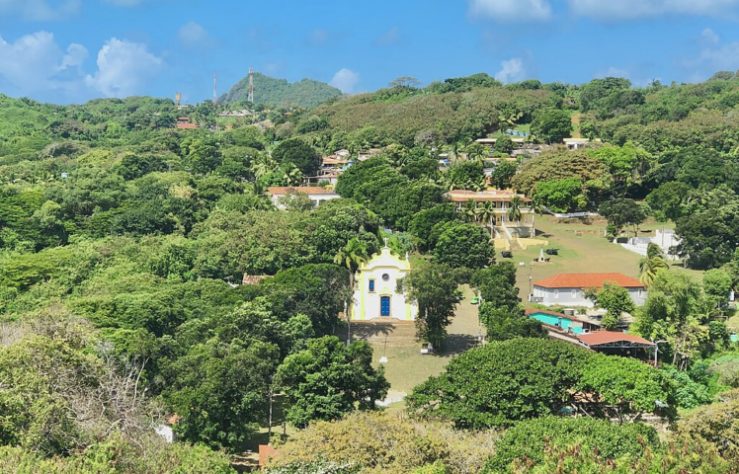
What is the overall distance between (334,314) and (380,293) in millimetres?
3690

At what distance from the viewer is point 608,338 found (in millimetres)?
31594

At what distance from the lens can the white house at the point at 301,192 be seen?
5747 centimetres

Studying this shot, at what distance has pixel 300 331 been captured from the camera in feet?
96.7

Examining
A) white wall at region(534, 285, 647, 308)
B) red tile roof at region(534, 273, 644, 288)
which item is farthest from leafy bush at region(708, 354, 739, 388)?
white wall at region(534, 285, 647, 308)

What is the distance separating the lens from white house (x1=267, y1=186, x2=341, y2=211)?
5747 centimetres

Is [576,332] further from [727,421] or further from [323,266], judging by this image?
[727,421]

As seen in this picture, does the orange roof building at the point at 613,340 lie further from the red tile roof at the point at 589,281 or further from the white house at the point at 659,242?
the white house at the point at 659,242

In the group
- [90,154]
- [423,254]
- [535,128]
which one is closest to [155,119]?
[90,154]

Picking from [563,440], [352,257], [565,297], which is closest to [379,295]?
[352,257]

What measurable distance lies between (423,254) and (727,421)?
29057mm

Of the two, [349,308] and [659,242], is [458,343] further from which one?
[659,242]

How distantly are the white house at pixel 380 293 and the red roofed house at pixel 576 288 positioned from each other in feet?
23.9

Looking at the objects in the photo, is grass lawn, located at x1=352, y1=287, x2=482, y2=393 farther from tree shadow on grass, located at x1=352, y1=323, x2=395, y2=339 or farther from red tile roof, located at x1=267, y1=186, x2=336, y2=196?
red tile roof, located at x1=267, y1=186, x2=336, y2=196

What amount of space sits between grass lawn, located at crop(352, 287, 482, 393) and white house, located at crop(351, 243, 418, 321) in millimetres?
996
